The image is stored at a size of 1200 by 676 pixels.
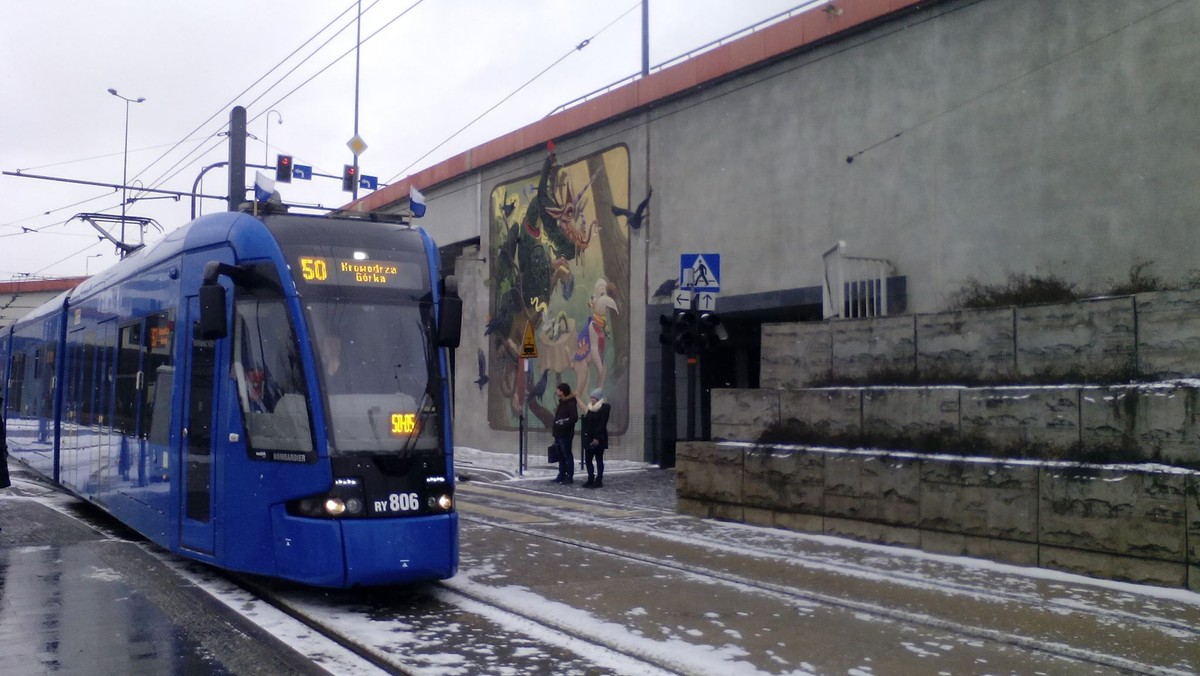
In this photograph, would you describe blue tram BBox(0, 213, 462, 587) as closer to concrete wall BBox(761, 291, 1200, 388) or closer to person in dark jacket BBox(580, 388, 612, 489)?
concrete wall BBox(761, 291, 1200, 388)

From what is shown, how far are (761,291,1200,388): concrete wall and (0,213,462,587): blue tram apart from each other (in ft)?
20.4

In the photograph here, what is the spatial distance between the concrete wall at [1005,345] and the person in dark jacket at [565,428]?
578cm

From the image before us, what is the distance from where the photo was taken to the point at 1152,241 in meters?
13.9

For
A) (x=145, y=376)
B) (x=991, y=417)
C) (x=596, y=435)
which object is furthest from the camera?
(x=596, y=435)

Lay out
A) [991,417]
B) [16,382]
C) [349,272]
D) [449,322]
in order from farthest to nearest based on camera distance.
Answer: [16,382], [991,417], [449,322], [349,272]

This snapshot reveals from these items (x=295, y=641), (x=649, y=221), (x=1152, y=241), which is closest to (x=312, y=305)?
(x=295, y=641)

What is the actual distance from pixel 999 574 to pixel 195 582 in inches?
299

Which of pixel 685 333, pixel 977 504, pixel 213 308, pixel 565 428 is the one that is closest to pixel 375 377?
pixel 213 308

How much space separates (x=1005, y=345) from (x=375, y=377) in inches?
277

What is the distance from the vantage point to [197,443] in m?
9.16

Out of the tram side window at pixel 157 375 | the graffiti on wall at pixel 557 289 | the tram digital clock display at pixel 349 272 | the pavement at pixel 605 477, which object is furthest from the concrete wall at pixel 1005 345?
the graffiti on wall at pixel 557 289

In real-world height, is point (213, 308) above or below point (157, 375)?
above

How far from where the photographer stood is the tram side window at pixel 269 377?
321 inches

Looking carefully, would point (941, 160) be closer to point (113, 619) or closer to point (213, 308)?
point (213, 308)
